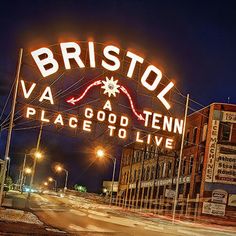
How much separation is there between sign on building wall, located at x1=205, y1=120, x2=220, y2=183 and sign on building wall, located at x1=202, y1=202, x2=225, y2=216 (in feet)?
7.13

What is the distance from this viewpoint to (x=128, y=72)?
27609 mm

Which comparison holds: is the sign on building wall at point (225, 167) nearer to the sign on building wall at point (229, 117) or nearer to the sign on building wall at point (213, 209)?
the sign on building wall at point (213, 209)

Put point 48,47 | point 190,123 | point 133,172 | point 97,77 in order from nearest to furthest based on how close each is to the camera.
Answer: point 48,47
point 97,77
point 190,123
point 133,172

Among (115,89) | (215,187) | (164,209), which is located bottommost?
(164,209)

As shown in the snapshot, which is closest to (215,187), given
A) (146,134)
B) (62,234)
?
(146,134)

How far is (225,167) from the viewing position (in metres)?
43.2

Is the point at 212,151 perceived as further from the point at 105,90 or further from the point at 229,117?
the point at 105,90

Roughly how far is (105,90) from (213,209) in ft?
64.3

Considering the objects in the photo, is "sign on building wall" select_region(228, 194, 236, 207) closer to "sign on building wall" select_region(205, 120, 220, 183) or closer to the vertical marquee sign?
"sign on building wall" select_region(205, 120, 220, 183)

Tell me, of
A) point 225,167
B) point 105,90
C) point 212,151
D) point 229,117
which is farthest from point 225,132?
point 105,90

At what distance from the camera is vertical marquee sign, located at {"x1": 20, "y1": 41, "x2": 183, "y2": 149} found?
26.4 m

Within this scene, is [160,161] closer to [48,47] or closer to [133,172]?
[133,172]

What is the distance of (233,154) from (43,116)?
75.2 feet

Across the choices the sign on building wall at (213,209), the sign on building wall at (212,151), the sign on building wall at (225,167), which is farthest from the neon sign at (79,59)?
the sign on building wall at (213,209)
